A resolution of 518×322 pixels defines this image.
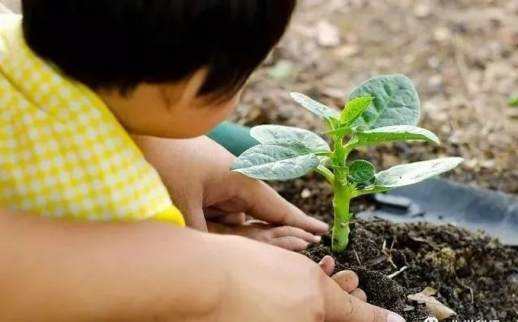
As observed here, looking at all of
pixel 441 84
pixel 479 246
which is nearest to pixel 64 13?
pixel 479 246

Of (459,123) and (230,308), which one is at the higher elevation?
(230,308)

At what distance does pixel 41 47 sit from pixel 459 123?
132 centimetres

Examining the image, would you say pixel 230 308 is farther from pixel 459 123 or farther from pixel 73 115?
pixel 459 123

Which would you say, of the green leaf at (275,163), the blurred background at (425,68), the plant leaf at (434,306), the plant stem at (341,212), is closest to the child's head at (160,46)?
the green leaf at (275,163)

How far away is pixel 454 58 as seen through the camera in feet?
7.79

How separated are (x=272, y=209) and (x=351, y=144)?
Answer: 9.9 inches

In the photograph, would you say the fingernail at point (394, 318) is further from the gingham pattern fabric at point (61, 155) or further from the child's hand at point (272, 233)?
the gingham pattern fabric at point (61, 155)

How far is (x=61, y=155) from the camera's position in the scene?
1013 mm

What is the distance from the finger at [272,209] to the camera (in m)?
1.37

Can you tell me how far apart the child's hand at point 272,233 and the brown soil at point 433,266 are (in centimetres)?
3

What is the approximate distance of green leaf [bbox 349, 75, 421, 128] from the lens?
1.24 m

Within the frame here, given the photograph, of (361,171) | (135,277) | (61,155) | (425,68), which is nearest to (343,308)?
(361,171)

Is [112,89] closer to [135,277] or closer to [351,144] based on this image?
[135,277]

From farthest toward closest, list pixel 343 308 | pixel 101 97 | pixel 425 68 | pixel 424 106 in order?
1. pixel 425 68
2. pixel 424 106
3. pixel 343 308
4. pixel 101 97
